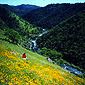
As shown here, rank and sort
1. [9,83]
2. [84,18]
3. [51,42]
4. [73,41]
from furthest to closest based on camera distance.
Result: [84,18] → [51,42] → [73,41] → [9,83]

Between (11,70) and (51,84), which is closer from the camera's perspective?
(11,70)

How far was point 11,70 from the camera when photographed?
22094 millimetres

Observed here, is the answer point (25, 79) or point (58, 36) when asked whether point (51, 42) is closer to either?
point (58, 36)

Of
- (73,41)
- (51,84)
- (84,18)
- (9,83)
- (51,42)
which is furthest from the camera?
(84,18)

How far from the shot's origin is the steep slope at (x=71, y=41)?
124 m

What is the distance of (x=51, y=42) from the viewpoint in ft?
507

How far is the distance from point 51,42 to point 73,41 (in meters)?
18.3

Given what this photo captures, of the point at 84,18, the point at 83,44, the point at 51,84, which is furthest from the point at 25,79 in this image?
the point at 84,18

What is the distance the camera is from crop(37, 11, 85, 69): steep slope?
123688 mm

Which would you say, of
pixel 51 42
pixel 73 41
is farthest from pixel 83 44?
pixel 51 42

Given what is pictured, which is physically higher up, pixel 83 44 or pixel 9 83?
pixel 9 83

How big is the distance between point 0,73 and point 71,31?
478 feet

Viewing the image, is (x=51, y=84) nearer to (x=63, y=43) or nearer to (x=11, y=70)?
(x=11, y=70)

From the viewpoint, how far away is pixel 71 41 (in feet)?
478
